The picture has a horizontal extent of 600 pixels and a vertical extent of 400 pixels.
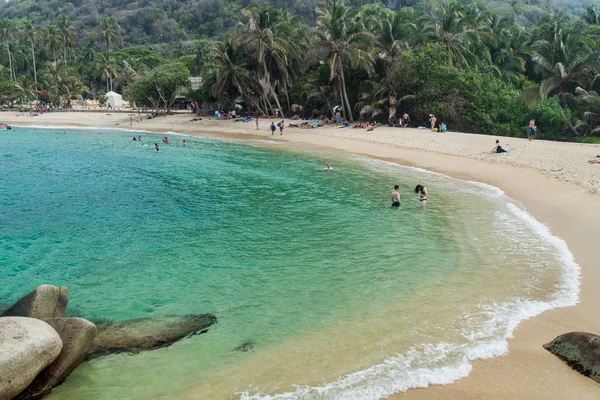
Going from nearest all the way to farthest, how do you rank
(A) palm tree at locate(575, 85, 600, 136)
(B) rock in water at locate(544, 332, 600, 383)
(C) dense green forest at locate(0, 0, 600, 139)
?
(B) rock in water at locate(544, 332, 600, 383)
(A) palm tree at locate(575, 85, 600, 136)
(C) dense green forest at locate(0, 0, 600, 139)

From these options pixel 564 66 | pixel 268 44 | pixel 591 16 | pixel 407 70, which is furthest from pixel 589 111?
pixel 591 16

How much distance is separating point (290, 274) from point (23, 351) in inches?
255

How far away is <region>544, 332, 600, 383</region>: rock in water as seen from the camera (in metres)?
7.41

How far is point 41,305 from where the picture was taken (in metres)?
9.25

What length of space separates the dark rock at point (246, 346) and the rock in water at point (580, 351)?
542 cm

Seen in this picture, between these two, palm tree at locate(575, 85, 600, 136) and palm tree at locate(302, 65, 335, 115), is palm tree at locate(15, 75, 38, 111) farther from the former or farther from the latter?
palm tree at locate(575, 85, 600, 136)

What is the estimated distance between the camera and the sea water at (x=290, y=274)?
7.86 metres

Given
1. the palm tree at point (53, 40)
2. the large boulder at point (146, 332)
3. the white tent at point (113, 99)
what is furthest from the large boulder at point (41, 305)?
the palm tree at point (53, 40)

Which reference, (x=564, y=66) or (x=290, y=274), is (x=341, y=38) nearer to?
(x=564, y=66)

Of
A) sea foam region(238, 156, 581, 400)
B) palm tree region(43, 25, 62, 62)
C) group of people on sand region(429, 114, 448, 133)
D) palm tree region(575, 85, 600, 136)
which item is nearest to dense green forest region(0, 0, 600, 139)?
palm tree region(575, 85, 600, 136)

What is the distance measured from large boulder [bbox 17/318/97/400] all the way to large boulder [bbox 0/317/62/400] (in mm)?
213

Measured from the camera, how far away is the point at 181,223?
671 inches

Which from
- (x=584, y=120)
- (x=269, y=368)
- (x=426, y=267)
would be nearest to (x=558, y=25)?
(x=584, y=120)

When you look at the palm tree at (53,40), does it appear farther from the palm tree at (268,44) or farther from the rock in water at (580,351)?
the rock in water at (580,351)
